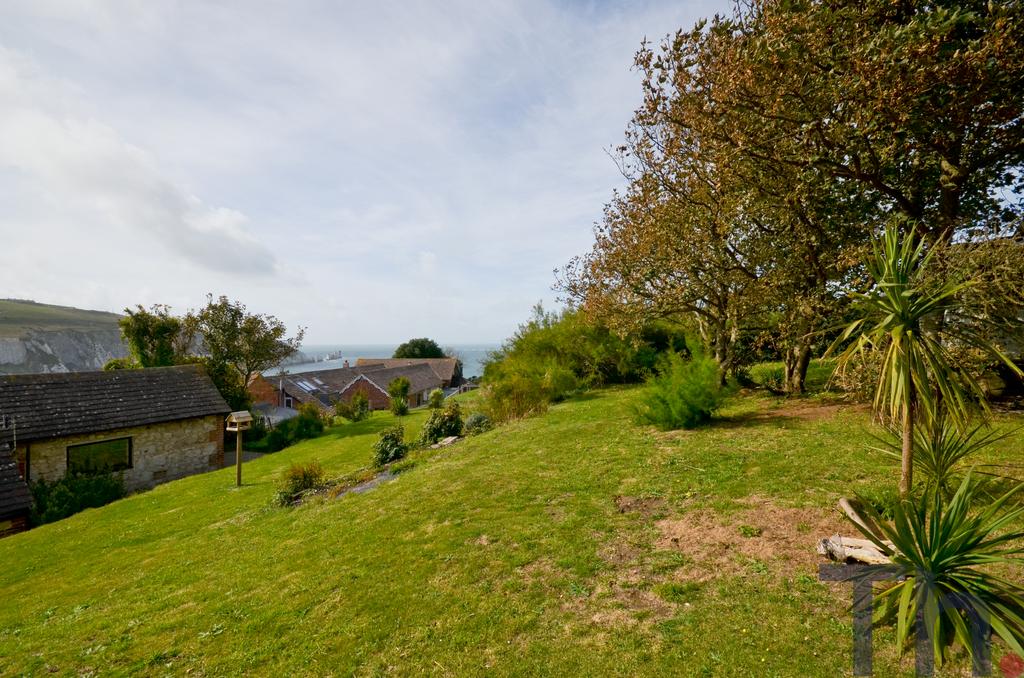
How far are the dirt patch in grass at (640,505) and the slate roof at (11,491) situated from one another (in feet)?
56.9

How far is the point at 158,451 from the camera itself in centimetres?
1923

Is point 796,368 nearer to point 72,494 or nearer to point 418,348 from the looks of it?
point 72,494

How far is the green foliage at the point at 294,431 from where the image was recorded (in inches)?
963

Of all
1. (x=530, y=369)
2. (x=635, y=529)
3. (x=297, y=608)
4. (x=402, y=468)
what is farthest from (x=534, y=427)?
(x=297, y=608)

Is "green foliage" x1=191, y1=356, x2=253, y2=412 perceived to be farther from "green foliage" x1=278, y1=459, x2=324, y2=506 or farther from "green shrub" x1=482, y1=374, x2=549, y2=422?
"green foliage" x1=278, y1=459, x2=324, y2=506

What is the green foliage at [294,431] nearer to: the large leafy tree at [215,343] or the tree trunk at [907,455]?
the large leafy tree at [215,343]

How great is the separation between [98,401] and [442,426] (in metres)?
15.5

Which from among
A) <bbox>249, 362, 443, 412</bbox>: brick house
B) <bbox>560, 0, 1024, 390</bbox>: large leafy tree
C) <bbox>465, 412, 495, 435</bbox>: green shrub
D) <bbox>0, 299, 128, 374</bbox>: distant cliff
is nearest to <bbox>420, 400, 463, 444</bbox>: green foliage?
<bbox>465, 412, 495, 435</bbox>: green shrub

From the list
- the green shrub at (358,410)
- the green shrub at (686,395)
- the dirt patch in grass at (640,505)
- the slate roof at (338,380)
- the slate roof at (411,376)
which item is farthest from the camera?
the slate roof at (411,376)

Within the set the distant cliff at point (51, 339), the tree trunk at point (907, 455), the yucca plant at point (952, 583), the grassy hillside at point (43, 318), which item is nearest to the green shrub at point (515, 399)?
the tree trunk at point (907, 455)

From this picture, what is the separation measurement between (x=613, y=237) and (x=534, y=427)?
322 inches

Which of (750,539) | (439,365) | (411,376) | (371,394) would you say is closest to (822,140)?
(750,539)

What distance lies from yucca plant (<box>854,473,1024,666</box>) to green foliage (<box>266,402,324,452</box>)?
26808mm

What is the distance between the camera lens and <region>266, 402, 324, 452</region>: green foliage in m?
24.5
